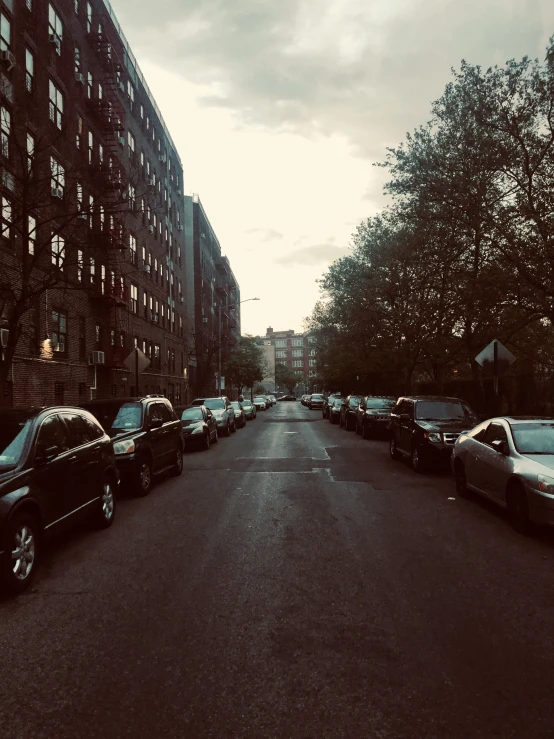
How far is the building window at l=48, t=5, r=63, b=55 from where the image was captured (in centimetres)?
2512

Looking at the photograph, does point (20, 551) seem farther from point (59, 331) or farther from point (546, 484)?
point (59, 331)

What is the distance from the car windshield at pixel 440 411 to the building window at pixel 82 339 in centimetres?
1720

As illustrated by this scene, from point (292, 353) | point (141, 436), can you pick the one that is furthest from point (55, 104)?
point (292, 353)

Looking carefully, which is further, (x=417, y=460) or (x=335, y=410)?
(x=335, y=410)

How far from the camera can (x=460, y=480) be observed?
1061cm

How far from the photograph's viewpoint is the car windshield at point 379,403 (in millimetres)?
26081

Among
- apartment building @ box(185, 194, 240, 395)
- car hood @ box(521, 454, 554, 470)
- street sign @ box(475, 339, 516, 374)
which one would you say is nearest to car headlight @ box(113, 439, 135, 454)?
car hood @ box(521, 454, 554, 470)

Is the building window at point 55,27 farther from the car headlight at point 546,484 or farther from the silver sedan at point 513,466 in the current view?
the car headlight at point 546,484

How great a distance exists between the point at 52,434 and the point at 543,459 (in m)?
5.96

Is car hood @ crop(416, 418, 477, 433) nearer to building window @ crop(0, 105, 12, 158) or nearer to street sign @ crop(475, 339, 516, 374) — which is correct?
street sign @ crop(475, 339, 516, 374)

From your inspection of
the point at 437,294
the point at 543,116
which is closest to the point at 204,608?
the point at 543,116

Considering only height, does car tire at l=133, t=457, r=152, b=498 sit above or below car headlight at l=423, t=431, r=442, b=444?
below

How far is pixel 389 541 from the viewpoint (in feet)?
23.9

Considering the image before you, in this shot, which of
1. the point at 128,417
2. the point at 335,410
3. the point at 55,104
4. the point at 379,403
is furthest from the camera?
the point at 335,410
